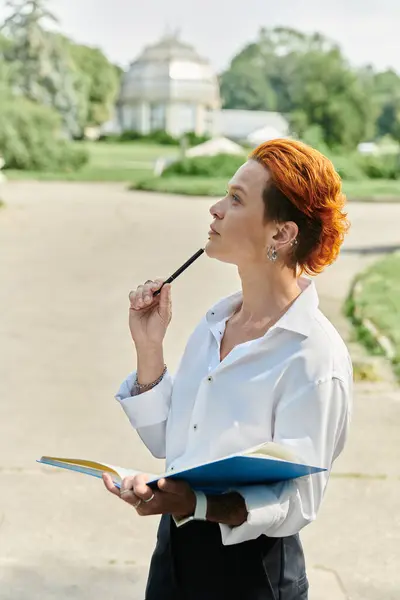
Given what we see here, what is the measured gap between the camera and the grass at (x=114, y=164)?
4153 centimetres

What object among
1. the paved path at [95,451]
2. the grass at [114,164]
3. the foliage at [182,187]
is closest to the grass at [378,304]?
the paved path at [95,451]

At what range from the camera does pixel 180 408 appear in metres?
2.19

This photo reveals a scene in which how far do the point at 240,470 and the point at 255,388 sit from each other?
188 mm

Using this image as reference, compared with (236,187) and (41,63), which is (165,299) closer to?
(236,187)

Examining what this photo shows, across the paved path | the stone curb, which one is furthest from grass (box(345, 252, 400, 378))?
the paved path

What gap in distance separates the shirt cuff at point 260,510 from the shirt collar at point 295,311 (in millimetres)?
309

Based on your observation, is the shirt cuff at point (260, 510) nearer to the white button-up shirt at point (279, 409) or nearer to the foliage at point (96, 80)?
the white button-up shirt at point (279, 409)

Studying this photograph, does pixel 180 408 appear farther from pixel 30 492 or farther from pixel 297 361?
pixel 30 492

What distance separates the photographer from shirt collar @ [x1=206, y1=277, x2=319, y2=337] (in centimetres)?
204

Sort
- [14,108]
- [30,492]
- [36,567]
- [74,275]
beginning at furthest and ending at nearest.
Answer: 1. [14,108]
2. [74,275]
3. [30,492]
4. [36,567]

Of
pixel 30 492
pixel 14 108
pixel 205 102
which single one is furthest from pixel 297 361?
pixel 205 102

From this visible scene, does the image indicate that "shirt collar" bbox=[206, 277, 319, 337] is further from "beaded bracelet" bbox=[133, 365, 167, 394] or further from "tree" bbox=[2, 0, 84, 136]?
"tree" bbox=[2, 0, 84, 136]

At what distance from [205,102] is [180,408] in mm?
91695

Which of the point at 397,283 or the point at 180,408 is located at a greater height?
the point at 180,408
